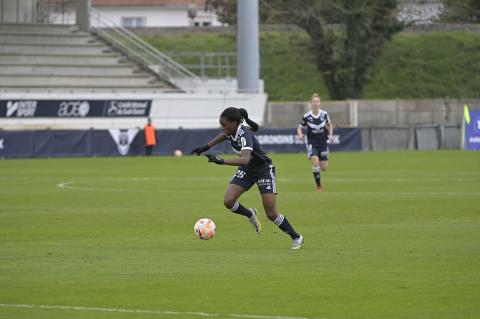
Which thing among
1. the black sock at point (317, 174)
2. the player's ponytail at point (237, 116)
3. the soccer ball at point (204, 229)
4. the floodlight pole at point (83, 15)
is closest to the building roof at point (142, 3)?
the floodlight pole at point (83, 15)

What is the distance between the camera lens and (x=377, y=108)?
2438 inches

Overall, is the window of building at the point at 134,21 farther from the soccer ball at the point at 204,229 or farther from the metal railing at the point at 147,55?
the soccer ball at the point at 204,229

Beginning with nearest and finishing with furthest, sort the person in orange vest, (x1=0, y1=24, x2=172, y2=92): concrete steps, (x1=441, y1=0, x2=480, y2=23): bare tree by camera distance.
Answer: the person in orange vest, (x1=0, y1=24, x2=172, y2=92): concrete steps, (x1=441, y1=0, x2=480, y2=23): bare tree

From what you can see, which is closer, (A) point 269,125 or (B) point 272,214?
(B) point 272,214

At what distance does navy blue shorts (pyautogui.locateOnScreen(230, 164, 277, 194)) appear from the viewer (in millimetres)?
16328

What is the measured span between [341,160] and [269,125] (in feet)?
48.5

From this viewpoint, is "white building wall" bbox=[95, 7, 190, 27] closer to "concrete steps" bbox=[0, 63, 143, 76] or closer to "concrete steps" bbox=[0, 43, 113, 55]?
"concrete steps" bbox=[0, 43, 113, 55]

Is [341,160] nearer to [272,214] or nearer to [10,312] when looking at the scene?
[272,214]

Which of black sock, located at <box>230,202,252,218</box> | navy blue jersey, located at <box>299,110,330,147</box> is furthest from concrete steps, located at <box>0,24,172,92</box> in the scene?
black sock, located at <box>230,202,252,218</box>

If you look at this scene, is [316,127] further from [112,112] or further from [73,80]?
[73,80]

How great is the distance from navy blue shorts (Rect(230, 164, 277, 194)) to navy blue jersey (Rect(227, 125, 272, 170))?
8 cm

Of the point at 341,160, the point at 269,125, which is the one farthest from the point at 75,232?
the point at 269,125

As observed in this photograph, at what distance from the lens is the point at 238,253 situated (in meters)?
15.9

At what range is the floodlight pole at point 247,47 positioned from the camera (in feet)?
186
